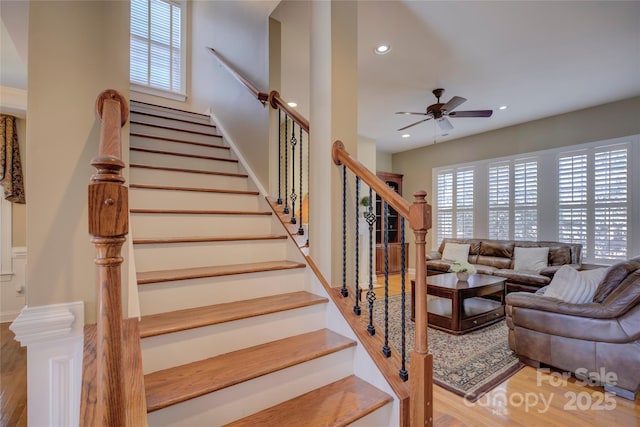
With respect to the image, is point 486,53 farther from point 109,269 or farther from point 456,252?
point 109,269

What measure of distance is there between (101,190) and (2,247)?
4919 millimetres

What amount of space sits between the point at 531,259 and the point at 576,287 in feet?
8.53

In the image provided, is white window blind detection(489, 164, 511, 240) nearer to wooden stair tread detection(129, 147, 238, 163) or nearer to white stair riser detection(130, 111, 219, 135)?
wooden stair tread detection(129, 147, 238, 163)

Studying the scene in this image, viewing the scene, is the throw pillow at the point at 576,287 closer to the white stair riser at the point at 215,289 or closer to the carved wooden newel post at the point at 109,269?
the white stair riser at the point at 215,289

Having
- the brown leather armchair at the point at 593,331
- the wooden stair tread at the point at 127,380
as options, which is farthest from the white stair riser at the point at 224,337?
the brown leather armchair at the point at 593,331

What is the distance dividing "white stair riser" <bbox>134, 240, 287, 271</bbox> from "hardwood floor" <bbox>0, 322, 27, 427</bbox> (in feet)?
4.40

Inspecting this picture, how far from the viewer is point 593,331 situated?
225cm

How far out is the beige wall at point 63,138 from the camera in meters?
1.17

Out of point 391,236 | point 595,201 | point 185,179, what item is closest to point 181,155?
point 185,179

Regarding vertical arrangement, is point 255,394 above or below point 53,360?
below

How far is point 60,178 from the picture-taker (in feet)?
4.00

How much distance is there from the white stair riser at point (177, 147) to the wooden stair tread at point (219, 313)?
209 cm

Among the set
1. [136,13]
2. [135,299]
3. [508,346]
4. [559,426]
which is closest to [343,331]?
[135,299]

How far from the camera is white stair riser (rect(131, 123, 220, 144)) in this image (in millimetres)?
3318
